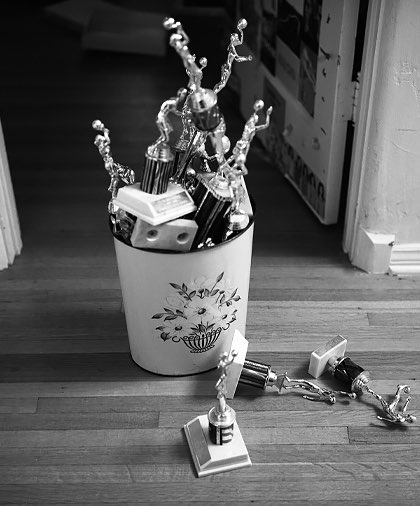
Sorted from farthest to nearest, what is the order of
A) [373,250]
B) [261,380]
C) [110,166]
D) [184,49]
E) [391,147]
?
[373,250], [391,147], [261,380], [110,166], [184,49]

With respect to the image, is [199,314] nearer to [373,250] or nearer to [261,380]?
[261,380]

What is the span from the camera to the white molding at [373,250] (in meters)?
2.06

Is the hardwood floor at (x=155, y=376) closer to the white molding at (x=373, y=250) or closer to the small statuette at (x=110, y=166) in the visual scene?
the white molding at (x=373, y=250)

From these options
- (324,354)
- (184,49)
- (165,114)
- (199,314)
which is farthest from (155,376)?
(184,49)

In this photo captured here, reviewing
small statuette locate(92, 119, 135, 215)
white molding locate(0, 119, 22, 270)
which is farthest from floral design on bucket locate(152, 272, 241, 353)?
white molding locate(0, 119, 22, 270)

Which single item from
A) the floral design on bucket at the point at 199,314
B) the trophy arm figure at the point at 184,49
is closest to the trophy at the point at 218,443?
the floral design on bucket at the point at 199,314

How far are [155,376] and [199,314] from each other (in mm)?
222

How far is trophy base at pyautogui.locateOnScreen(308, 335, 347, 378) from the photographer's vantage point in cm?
174

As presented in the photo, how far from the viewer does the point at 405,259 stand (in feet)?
6.93

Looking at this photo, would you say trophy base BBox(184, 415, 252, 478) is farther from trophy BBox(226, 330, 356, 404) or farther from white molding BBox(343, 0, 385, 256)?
white molding BBox(343, 0, 385, 256)

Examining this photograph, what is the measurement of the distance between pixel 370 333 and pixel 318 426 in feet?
1.14

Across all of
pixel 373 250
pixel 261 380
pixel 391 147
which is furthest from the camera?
pixel 373 250

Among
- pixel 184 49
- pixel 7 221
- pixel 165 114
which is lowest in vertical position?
pixel 7 221

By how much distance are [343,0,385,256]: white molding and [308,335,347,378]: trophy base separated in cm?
42
